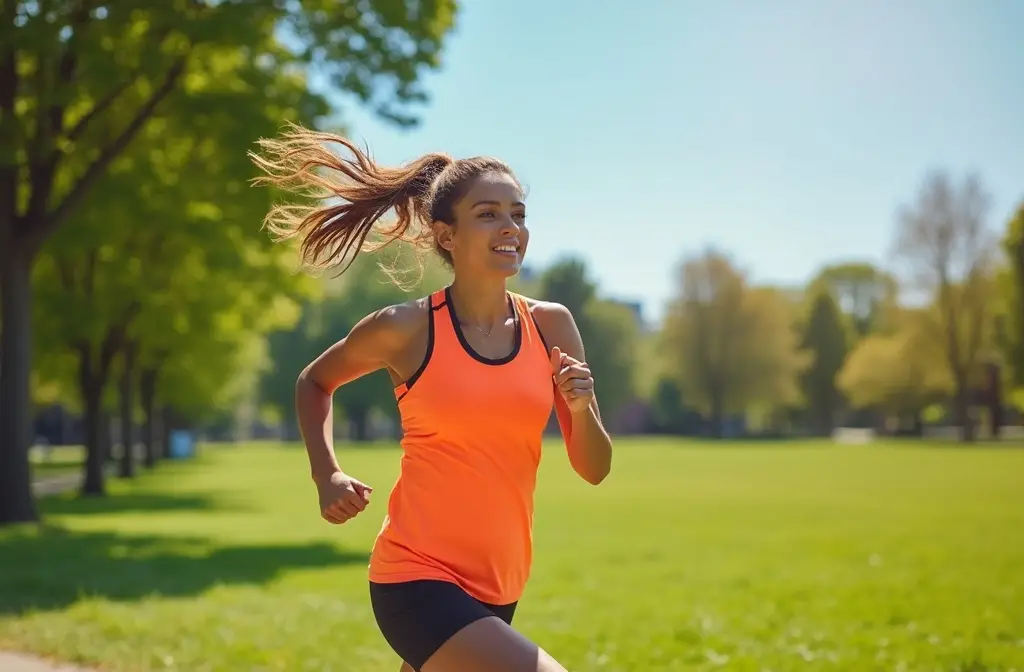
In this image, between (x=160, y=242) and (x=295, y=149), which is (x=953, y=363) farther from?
(x=295, y=149)

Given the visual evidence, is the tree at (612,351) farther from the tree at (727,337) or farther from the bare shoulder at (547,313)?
the bare shoulder at (547,313)

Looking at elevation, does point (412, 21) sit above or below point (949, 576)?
above

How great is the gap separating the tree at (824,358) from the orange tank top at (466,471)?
96647 millimetres

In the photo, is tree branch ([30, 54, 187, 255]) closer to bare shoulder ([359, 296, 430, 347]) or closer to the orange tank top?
→ bare shoulder ([359, 296, 430, 347])

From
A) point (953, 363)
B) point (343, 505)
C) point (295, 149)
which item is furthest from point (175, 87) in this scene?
point (953, 363)

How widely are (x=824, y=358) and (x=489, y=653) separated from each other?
98.5 meters

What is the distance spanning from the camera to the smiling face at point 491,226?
3926 mm

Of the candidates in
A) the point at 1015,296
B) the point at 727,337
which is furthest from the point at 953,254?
the point at 727,337

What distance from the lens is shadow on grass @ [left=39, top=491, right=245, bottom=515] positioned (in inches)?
1000

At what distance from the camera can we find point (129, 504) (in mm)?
27344

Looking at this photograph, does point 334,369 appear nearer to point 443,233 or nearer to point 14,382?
point 443,233

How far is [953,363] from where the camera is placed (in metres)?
67.9

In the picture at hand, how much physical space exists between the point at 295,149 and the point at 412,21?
1352 cm

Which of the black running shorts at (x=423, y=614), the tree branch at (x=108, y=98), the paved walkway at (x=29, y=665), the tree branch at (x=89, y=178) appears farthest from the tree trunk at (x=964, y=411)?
the black running shorts at (x=423, y=614)
